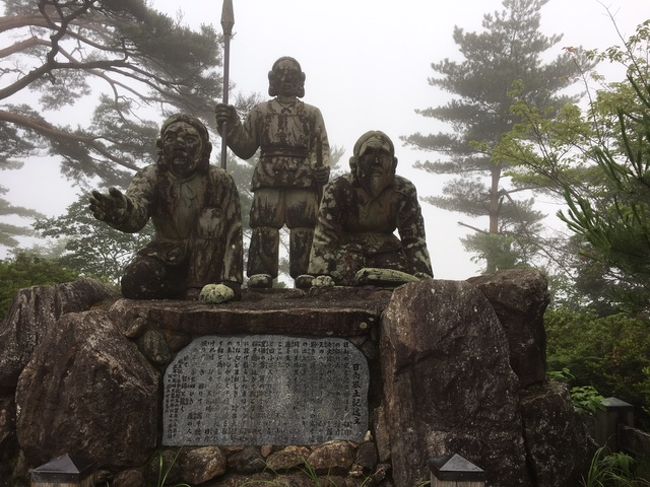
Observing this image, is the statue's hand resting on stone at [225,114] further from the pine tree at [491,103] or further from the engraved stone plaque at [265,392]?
the pine tree at [491,103]

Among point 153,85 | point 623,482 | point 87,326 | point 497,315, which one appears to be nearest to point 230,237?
point 87,326

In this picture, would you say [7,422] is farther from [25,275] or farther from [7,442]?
[25,275]

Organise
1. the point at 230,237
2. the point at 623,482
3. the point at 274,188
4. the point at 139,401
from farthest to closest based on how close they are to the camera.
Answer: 1. the point at 274,188
2. the point at 230,237
3. the point at 623,482
4. the point at 139,401

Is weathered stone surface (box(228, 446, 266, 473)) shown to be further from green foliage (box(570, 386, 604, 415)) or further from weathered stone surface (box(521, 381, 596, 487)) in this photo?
green foliage (box(570, 386, 604, 415))

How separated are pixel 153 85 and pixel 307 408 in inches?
441

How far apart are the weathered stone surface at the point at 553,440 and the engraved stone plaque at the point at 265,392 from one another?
3.43ft

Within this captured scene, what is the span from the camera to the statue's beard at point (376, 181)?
450cm

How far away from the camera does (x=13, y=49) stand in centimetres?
1380

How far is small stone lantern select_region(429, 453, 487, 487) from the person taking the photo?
2693 millimetres

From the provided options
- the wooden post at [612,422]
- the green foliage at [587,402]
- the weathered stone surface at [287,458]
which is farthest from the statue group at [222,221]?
the wooden post at [612,422]

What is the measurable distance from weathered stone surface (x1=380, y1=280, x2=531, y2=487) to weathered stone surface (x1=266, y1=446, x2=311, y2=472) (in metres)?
0.60

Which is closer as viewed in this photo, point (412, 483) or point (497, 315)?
point (412, 483)

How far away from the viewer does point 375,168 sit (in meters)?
4.48

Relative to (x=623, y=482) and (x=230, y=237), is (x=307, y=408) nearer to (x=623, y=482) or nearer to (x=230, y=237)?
(x=230, y=237)
